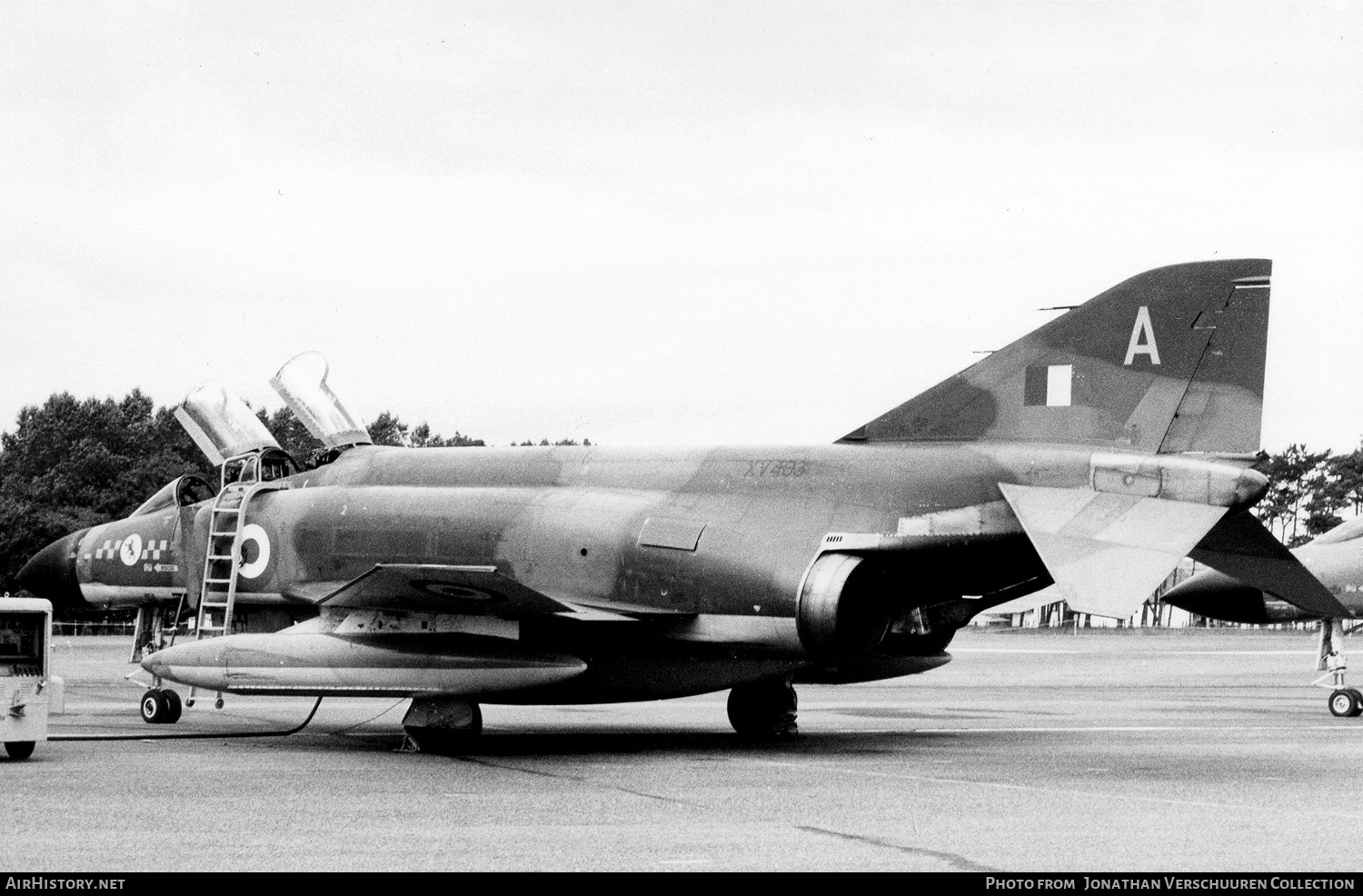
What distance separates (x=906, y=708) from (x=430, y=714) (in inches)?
339

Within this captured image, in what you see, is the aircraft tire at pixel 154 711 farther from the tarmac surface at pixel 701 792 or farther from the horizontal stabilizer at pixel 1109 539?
the horizontal stabilizer at pixel 1109 539

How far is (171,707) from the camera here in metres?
17.0

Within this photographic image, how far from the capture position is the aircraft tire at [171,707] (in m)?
17.0

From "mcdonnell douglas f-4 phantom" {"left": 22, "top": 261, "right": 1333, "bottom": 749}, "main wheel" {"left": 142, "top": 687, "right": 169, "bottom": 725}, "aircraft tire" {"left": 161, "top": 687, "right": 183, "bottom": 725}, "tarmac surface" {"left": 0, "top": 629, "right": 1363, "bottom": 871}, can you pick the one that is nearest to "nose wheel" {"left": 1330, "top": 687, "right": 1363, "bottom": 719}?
"tarmac surface" {"left": 0, "top": 629, "right": 1363, "bottom": 871}

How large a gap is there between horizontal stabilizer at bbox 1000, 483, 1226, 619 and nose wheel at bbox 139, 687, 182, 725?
9219 mm

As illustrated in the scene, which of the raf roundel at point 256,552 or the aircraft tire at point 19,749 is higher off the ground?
the raf roundel at point 256,552

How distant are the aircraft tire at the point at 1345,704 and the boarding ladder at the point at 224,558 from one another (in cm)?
1202

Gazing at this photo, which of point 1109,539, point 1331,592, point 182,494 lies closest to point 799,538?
point 1109,539

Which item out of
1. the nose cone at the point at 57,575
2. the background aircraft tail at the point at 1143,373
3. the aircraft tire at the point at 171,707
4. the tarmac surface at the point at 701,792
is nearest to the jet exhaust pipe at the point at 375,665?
the tarmac surface at the point at 701,792

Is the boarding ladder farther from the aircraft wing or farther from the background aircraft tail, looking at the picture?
the background aircraft tail

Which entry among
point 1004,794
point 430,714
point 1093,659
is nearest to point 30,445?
point 1093,659

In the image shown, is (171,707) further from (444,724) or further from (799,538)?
(799,538)

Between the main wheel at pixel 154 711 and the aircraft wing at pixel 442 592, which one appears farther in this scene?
the main wheel at pixel 154 711

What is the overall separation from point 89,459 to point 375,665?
2406 inches
